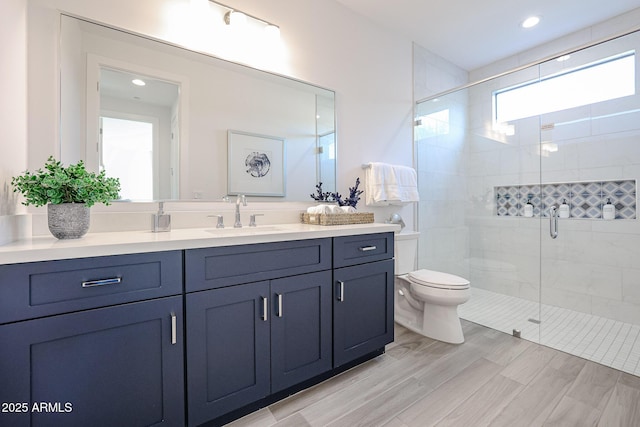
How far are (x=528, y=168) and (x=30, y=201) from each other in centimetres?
356

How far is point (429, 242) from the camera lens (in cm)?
290

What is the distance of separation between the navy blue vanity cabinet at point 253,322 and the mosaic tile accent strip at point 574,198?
7.68 ft

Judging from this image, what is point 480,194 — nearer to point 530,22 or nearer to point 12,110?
point 530,22

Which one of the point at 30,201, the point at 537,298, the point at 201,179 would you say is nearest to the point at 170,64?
the point at 201,179

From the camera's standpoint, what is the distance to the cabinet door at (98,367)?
863mm

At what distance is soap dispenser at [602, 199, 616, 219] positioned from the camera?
2.41m

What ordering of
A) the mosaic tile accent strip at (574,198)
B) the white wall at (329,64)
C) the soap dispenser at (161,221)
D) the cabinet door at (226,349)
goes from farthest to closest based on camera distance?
the mosaic tile accent strip at (574,198) → the soap dispenser at (161,221) → the white wall at (329,64) → the cabinet door at (226,349)

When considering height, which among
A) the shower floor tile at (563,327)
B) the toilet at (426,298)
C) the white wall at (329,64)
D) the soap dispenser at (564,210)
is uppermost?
the white wall at (329,64)

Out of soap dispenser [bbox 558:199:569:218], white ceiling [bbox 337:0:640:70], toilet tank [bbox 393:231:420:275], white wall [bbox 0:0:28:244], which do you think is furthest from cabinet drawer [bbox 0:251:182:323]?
soap dispenser [bbox 558:199:569:218]

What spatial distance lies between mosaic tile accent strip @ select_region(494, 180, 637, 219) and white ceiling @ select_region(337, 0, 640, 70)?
139 centimetres

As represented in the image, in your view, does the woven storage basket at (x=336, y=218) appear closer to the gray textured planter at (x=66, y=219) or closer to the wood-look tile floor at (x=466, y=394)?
the wood-look tile floor at (x=466, y=394)

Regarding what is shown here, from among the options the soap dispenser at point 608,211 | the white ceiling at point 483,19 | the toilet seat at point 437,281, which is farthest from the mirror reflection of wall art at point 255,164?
the soap dispenser at point 608,211

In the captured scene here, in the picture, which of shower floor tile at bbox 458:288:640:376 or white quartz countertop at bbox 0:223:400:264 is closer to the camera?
white quartz countertop at bbox 0:223:400:264

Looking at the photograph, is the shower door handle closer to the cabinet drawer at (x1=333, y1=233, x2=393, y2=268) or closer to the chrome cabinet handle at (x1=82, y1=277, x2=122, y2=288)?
the cabinet drawer at (x1=333, y1=233, x2=393, y2=268)
